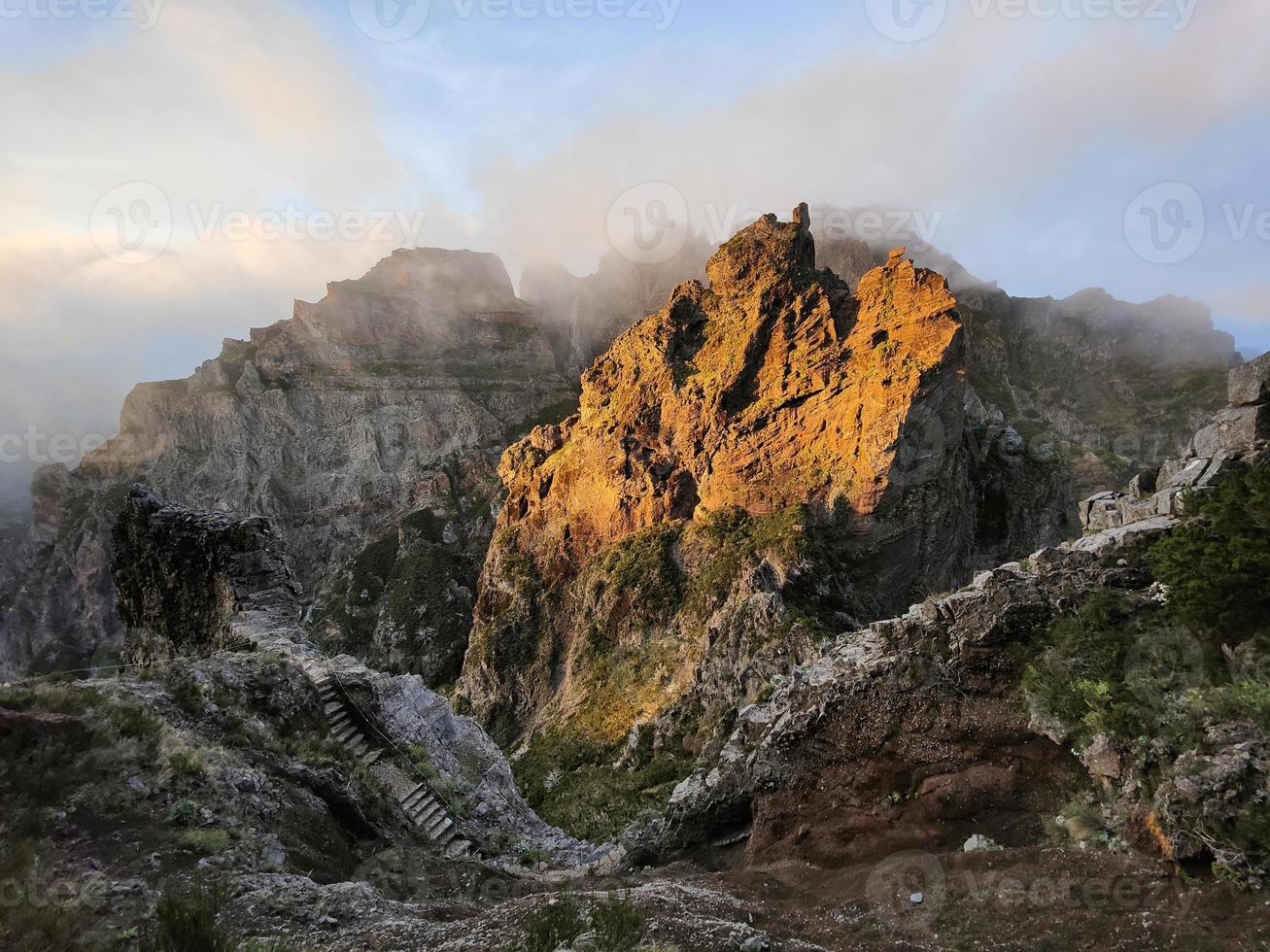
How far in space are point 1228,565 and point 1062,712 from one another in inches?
126

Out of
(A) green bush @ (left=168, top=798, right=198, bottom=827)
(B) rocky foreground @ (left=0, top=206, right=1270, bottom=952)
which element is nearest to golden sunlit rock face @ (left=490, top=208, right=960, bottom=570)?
(B) rocky foreground @ (left=0, top=206, right=1270, bottom=952)

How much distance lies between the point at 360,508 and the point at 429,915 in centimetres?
10222

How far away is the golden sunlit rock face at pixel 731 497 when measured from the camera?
1406 inches

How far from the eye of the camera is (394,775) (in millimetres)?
12234

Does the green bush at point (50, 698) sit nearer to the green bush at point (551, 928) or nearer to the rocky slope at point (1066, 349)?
the green bush at point (551, 928)

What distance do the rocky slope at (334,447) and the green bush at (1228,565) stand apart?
78037 millimetres

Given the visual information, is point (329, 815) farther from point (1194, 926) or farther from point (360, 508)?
point (360, 508)

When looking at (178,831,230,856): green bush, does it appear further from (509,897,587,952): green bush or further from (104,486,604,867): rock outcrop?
(104,486,604,867): rock outcrop

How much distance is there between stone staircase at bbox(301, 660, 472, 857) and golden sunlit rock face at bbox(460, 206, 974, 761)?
Result: 1924 cm

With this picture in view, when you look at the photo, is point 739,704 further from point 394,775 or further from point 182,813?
point 182,813

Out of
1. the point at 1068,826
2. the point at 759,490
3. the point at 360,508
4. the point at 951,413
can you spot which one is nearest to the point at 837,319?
the point at 951,413

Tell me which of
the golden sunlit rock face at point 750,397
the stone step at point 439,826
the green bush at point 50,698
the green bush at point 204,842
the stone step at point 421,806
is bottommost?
the stone step at point 439,826

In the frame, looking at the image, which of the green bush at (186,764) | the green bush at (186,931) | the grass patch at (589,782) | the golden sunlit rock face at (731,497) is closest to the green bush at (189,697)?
the green bush at (186,764)

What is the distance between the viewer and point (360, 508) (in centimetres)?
9962
